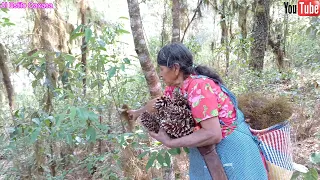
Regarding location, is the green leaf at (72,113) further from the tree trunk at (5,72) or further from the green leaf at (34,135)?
the tree trunk at (5,72)

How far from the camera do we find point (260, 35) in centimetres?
684

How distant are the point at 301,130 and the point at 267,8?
375 cm

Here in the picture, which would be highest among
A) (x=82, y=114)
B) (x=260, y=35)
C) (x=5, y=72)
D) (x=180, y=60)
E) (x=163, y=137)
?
(x=260, y=35)

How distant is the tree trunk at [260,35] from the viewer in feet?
22.0

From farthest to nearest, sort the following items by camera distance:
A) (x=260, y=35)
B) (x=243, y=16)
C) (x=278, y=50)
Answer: (x=278, y=50) → (x=243, y=16) → (x=260, y=35)

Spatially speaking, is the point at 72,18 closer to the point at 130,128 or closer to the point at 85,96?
the point at 85,96

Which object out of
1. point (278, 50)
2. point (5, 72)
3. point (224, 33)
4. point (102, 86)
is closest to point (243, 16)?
point (224, 33)

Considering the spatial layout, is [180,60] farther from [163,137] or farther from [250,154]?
[250,154]

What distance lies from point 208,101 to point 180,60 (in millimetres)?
268

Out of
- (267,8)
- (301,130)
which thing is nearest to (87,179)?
(301,130)

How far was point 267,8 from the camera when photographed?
266 inches

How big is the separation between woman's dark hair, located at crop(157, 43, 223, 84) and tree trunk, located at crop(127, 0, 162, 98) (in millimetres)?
701

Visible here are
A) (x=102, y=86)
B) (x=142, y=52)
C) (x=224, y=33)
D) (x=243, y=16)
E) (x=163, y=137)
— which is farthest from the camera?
(x=243, y=16)

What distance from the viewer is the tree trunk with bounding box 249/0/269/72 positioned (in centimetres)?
672
